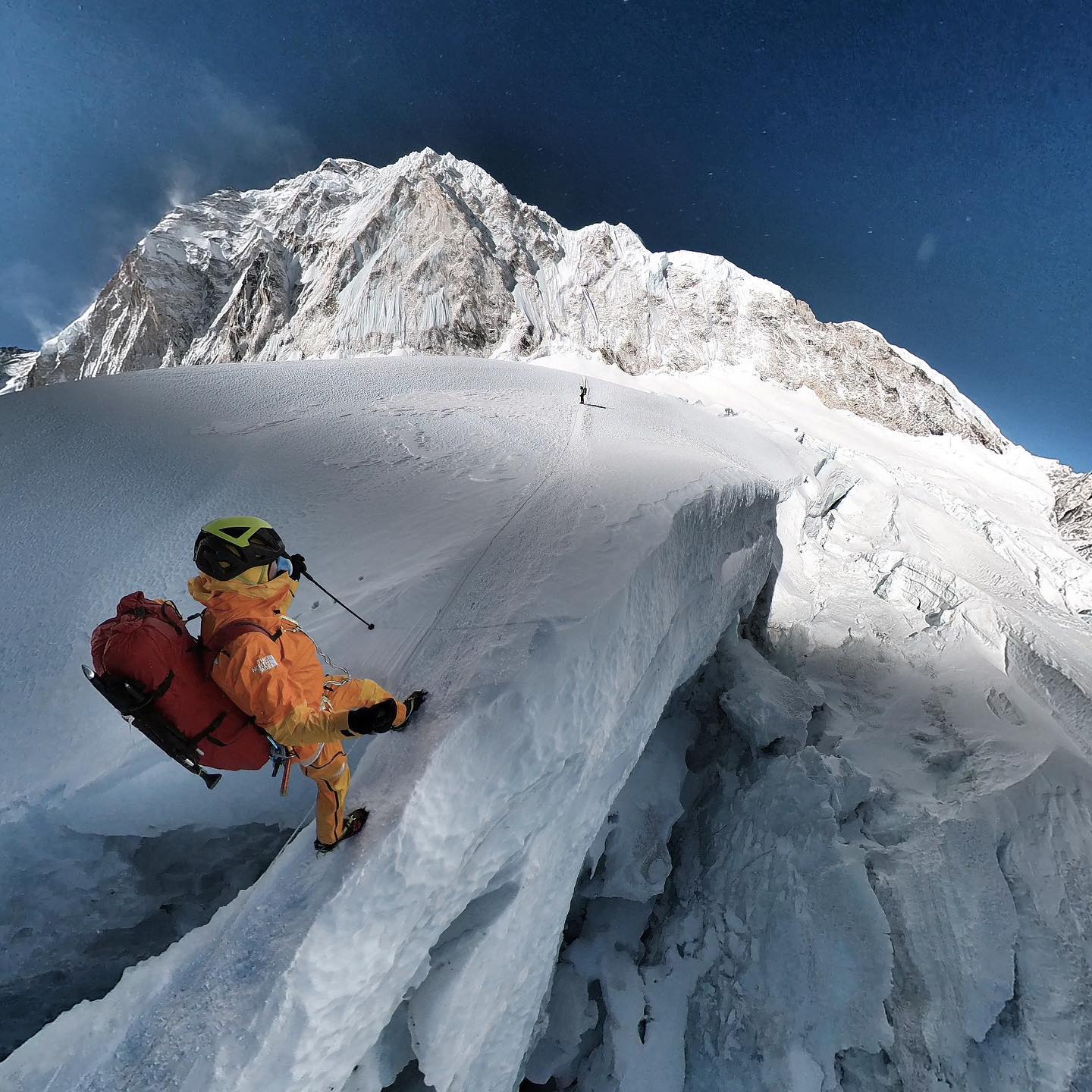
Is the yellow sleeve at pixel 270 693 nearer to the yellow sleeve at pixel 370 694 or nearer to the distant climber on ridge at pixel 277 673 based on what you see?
the distant climber on ridge at pixel 277 673

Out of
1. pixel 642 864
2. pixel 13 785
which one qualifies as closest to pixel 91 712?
pixel 13 785

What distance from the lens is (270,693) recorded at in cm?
159

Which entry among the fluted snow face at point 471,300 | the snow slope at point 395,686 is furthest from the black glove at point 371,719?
the fluted snow face at point 471,300

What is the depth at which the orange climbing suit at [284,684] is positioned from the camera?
160cm

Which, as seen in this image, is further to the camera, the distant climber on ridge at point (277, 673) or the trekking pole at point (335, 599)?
the trekking pole at point (335, 599)

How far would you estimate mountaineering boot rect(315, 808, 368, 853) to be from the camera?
1854 millimetres

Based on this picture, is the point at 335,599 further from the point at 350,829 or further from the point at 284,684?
the point at 350,829

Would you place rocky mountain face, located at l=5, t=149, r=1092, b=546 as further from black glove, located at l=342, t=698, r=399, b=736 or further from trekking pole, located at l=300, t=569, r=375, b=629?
black glove, located at l=342, t=698, r=399, b=736

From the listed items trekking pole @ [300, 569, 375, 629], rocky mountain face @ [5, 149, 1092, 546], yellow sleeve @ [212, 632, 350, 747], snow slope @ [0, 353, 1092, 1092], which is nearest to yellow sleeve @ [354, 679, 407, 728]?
yellow sleeve @ [212, 632, 350, 747]

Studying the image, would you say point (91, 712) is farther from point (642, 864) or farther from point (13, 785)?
point (642, 864)

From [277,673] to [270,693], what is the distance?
0.07m

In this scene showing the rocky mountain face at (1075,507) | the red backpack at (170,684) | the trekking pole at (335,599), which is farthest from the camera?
the rocky mountain face at (1075,507)

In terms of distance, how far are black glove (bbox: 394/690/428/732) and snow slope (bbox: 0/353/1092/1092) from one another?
0.11m

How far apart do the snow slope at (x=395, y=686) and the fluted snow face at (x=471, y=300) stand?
79.3 feet
